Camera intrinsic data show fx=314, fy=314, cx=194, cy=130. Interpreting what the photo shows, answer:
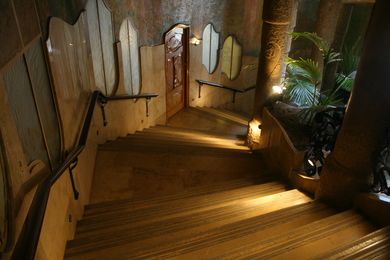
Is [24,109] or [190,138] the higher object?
[24,109]

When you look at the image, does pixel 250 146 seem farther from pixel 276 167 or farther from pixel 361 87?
pixel 361 87

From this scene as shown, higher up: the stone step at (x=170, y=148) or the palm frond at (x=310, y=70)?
the palm frond at (x=310, y=70)

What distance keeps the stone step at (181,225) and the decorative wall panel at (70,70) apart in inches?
40.5

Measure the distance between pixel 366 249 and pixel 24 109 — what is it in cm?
257

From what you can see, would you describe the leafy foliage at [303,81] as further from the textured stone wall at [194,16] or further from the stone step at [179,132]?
the textured stone wall at [194,16]

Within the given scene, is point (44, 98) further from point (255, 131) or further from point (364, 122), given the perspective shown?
point (255, 131)

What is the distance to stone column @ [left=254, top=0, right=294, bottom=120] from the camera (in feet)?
16.6

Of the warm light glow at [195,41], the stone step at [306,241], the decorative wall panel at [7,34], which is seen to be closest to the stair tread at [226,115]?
the warm light glow at [195,41]

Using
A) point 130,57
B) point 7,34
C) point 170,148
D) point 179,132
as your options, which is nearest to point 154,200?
point 170,148

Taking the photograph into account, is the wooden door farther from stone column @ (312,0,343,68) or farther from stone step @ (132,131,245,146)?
stone column @ (312,0,343,68)

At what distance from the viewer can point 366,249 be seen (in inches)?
85.3

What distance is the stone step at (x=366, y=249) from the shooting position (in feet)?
6.77

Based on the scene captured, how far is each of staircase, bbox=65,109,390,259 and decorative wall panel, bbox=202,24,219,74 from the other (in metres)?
3.49

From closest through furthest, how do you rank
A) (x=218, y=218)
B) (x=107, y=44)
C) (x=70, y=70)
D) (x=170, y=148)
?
(x=218, y=218) < (x=70, y=70) < (x=107, y=44) < (x=170, y=148)
